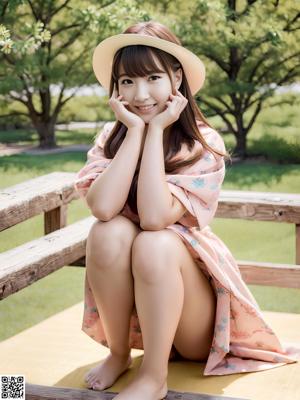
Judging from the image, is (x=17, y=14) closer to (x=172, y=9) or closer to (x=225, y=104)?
(x=172, y=9)

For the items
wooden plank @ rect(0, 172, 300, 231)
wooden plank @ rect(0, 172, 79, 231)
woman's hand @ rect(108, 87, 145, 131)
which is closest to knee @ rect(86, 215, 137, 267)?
woman's hand @ rect(108, 87, 145, 131)

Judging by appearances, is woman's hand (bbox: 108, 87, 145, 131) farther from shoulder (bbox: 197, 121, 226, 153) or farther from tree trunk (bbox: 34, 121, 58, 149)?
tree trunk (bbox: 34, 121, 58, 149)

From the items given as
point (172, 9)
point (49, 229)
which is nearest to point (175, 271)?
point (49, 229)

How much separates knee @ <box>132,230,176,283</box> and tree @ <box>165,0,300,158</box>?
239 inches

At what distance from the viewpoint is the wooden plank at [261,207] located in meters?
3.11

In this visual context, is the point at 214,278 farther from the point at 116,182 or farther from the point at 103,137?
the point at 103,137

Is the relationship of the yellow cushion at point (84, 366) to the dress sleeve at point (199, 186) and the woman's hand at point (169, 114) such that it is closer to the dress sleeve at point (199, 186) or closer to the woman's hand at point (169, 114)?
the dress sleeve at point (199, 186)

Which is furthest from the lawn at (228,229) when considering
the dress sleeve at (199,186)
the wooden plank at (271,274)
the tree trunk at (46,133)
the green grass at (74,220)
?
the dress sleeve at (199,186)

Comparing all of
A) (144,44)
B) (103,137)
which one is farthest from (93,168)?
(144,44)

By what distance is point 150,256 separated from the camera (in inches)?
81.0

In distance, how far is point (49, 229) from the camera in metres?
3.41

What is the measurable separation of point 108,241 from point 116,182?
0.17 m

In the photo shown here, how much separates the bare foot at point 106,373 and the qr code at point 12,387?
0.62 feet

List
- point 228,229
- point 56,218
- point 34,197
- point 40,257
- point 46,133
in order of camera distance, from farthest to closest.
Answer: point 46,133
point 228,229
point 56,218
point 34,197
point 40,257
